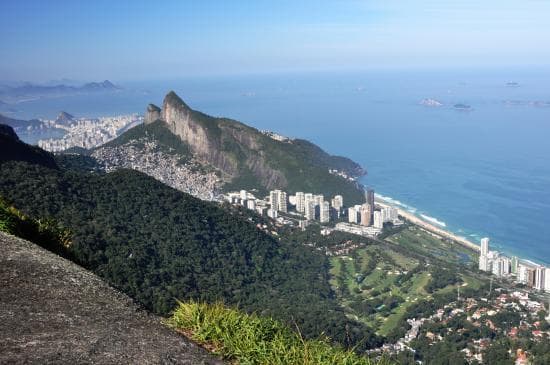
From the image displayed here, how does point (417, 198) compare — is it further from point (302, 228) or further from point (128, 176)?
point (128, 176)

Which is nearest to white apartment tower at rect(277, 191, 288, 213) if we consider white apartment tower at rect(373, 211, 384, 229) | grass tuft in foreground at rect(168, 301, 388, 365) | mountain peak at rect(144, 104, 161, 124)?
white apartment tower at rect(373, 211, 384, 229)

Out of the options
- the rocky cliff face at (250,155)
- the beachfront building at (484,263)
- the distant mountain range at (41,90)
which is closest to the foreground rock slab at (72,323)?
the beachfront building at (484,263)

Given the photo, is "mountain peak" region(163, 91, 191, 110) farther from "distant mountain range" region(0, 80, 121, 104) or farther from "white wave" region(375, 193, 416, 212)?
"distant mountain range" region(0, 80, 121, 104)

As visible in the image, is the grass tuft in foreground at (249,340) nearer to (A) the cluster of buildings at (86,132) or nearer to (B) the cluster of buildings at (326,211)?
(B) the cluster of buildings at (326,211)

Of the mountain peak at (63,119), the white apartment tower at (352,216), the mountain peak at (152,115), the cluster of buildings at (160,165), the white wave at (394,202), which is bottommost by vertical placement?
the white wave at (394,202)

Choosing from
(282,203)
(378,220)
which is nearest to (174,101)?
(282,203)

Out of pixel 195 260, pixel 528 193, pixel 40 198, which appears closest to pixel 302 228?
pixel 195 260
